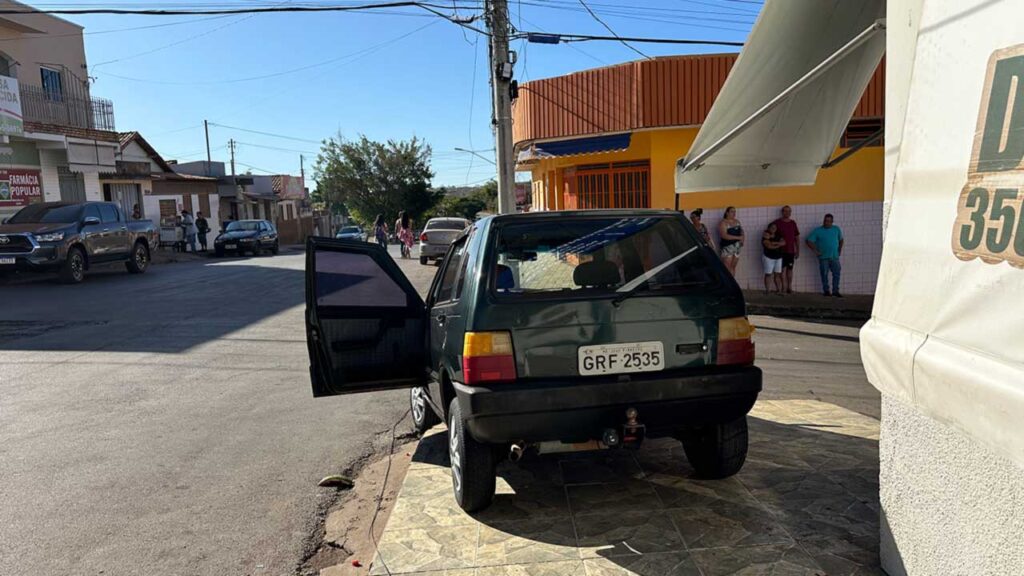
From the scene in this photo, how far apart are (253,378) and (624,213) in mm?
4893

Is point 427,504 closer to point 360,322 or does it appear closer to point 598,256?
point 360,322

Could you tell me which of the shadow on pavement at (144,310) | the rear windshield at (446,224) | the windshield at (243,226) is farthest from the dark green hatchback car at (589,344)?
the windshield at (243,226)

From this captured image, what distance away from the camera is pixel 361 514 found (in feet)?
13.7

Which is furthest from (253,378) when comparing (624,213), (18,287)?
(18,287)

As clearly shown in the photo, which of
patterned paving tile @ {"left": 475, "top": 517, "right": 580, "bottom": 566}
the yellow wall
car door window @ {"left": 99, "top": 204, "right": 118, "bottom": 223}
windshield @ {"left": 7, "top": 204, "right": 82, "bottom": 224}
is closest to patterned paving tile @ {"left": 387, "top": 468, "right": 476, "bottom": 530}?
patterned paving tile @ {"left": 475, "top": 517, "right": 580, "bottom": 566}

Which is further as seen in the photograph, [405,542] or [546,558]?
[405,542]

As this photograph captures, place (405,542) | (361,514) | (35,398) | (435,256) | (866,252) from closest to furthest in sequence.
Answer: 1. (405,542)
2. (361,514)
3. (35,398)
4. (866,252)
5. (435,256)

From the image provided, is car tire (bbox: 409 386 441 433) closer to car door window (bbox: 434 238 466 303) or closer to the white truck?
car door window (bbox: 434 238 466 303)

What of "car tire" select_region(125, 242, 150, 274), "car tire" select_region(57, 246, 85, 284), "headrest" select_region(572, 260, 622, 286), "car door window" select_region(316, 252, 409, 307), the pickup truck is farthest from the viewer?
"car tire" select_region(125, 242, 150, 274)

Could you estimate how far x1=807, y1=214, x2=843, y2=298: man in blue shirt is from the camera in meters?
13.3

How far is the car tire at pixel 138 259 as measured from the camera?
1769cm

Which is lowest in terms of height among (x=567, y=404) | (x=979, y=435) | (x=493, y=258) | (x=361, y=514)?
(x=361, y=514)

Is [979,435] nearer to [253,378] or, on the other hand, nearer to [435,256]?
[253,378]

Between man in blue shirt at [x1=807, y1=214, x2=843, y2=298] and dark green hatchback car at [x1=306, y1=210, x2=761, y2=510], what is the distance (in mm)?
10353
